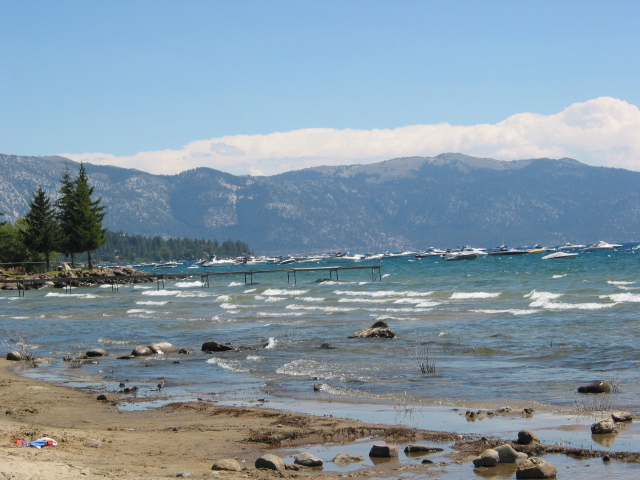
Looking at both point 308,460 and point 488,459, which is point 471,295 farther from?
point 308,460

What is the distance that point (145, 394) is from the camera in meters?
16.6

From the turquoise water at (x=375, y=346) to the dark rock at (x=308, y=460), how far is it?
5.11m

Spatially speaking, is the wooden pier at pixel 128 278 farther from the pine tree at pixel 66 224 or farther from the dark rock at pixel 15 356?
the dark rock at pixel 15 356

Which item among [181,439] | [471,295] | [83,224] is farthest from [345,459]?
[83,224]

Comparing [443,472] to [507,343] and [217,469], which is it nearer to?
[217,469]

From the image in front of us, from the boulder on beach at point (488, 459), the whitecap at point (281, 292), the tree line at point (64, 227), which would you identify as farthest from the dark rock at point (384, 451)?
the tree line at point (64, 227)

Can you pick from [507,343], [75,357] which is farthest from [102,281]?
[507,343]

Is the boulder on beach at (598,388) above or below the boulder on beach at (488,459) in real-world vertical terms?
below

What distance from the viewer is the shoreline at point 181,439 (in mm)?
9438

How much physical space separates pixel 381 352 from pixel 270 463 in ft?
44.6

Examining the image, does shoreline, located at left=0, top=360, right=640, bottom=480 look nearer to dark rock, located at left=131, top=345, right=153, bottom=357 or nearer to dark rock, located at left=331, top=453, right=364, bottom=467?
dark rock, located at left=331, top=453, right=364, bottom=467

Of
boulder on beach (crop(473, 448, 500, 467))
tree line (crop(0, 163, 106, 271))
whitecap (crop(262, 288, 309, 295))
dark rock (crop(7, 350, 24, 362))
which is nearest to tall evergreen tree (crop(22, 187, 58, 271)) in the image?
tree line (crop(0, 163, 106, 271))

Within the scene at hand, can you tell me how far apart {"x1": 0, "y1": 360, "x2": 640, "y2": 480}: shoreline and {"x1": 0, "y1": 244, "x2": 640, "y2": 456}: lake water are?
1.01 meters

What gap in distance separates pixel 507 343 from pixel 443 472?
1506 cm
